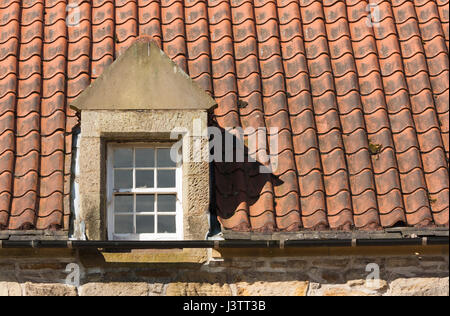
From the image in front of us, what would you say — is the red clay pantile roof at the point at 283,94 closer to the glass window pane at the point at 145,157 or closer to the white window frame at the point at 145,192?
the white window frame at the point at 145,192

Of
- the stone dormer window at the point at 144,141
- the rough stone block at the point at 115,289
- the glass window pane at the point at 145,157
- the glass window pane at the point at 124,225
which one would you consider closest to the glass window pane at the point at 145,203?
the stone dormer window at the point at 144,141

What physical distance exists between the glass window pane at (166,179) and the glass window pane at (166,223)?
279mm

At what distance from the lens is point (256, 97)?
9.01 meters

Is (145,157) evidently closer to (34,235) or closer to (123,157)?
(123,157)

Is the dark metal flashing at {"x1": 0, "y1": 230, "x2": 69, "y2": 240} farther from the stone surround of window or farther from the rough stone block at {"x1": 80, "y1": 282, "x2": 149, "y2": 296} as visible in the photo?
the rough stone block at {"x1": 80, "y1": 282, "x2": 149, "y2": 296}

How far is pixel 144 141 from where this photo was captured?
857 cm

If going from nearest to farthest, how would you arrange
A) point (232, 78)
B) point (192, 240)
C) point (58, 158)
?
point (192, 240) → point (58, 158) → point (232, 78)

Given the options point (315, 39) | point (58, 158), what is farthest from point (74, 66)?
point (315, 39)

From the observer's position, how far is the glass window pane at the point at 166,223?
27.6 ft

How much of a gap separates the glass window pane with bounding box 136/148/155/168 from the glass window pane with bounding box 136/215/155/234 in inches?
18.3

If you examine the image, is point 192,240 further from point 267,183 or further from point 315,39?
point 315,39

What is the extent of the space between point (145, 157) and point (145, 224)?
62 cm

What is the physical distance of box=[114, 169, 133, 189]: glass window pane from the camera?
848 cm

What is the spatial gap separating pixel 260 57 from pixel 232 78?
1.58ft
